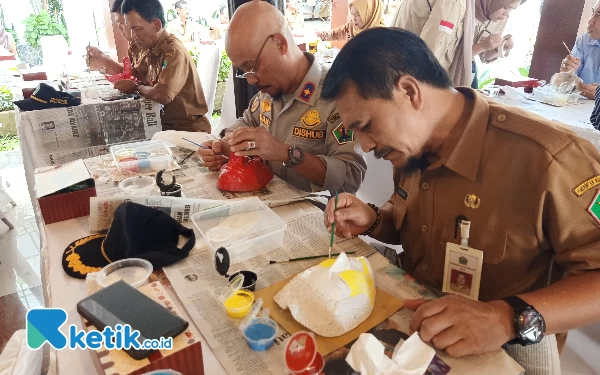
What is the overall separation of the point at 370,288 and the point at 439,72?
24.0 inches

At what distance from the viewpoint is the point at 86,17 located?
6484mm

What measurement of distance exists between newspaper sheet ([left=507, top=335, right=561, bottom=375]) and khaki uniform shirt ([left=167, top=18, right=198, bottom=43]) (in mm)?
6819

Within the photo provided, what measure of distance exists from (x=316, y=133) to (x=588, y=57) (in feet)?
11.3

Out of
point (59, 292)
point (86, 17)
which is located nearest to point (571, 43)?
point (59, 292)

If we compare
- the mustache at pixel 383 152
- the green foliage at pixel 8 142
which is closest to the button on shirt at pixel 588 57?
the mustache at pixel 383 152

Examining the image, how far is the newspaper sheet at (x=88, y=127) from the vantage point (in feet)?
8.68

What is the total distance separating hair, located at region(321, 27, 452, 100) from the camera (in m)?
1.06

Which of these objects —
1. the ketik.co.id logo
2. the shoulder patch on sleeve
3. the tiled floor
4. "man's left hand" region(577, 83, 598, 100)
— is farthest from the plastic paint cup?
"man's left hand" region(577, 83, 598, 100)

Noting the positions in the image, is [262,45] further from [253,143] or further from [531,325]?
[531,325]

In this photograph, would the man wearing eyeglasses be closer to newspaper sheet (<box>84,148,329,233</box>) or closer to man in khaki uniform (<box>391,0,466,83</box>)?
newspaper sheet (<box>84,148,329,233</box>)

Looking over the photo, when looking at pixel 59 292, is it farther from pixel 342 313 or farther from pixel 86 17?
pixel 86 17

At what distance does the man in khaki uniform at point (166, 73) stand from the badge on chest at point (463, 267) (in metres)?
2.46

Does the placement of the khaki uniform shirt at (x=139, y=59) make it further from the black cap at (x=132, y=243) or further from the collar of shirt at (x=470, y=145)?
Answer: the collar of shirt at (x=470, y=145)

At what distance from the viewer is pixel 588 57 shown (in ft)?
12.9
